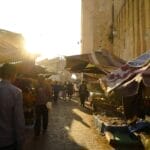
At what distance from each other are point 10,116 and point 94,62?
11169 mm

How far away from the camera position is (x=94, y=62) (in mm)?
15680

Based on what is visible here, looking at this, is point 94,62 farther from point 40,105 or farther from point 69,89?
point 69,89

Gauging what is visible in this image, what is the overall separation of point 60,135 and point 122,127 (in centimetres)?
261

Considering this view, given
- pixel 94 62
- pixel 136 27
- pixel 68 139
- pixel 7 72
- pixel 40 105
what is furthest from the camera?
pixel 136 27

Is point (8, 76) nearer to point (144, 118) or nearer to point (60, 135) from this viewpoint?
point (144, 118)

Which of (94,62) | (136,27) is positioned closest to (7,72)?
(94,62)

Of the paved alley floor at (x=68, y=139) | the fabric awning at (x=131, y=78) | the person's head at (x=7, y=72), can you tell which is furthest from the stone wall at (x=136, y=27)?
the person's head at (x=7, y=72)

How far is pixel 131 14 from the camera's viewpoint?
1080 inches

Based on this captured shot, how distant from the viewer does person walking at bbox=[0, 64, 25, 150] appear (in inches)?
180

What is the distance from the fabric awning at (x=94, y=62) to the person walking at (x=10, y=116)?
10.4m

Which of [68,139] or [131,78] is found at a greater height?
[131,78]

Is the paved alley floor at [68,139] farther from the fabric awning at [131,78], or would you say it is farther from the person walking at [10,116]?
the person walking at [10,116]

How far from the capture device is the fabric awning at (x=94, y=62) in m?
15.4

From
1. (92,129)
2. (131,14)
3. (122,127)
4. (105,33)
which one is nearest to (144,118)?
(122,127)
